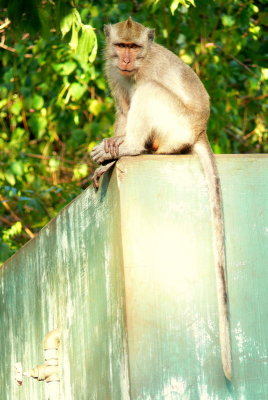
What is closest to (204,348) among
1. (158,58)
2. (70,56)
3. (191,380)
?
(191,380)

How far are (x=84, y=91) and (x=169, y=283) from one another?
18.7ft

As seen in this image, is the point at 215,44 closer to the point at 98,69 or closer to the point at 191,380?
the point at 98,69

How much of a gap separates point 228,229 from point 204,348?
23.8 inches

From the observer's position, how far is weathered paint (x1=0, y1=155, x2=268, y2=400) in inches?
159

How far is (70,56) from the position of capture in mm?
9078

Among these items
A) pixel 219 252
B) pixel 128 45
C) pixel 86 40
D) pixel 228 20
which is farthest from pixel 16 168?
pixel 219 252

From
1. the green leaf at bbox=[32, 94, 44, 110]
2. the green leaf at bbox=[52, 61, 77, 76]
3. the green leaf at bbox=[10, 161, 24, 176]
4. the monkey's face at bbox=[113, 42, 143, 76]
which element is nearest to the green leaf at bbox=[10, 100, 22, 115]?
the green leaf at bbox=[32, 94, 44, 110]

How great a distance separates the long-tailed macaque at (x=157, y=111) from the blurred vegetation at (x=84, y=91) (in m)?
2.42

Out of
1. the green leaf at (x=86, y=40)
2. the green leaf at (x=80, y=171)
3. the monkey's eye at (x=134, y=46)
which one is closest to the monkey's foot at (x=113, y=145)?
the monkey's eye at (x=134, y=46)

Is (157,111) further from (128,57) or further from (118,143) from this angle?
(128,57)

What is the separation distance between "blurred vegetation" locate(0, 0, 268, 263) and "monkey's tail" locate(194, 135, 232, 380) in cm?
391

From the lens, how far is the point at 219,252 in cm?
420

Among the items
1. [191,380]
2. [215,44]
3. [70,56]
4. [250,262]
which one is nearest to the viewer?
[191,380]

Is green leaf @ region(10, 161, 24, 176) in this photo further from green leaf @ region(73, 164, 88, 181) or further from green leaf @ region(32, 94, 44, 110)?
green leaf @ region(32, 94, 44, 110)
